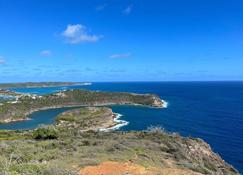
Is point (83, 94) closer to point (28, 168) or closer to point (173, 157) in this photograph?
point (173, 157)

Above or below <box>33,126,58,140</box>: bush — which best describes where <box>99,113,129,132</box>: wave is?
below

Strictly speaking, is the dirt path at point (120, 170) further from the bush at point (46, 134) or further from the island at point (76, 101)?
the island at point (76, 101)

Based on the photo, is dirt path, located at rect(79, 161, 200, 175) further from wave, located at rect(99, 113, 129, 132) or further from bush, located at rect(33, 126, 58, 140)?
wave, located at rect(99, 113, 129, 132)

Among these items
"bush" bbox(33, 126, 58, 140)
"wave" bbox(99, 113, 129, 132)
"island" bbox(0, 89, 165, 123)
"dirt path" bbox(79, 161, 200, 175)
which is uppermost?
"dirt path" bbox(79, 161, 200, 175)

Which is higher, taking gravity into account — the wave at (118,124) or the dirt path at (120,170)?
the dirt path at (120,170)

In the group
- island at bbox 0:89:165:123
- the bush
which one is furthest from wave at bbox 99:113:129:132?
the bush

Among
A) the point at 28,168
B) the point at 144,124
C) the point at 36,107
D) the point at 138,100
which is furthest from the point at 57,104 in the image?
the point at 28,168

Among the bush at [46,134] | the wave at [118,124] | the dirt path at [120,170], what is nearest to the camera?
the dirt path at [120,170]

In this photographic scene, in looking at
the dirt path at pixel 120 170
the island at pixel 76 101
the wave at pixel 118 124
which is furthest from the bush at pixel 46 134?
the island at pixel 76 101

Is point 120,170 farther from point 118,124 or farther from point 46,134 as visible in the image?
point 118,124

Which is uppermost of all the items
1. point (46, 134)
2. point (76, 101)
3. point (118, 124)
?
point (46, 134)

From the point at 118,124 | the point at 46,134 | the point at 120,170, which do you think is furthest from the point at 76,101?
the point at 120,170
